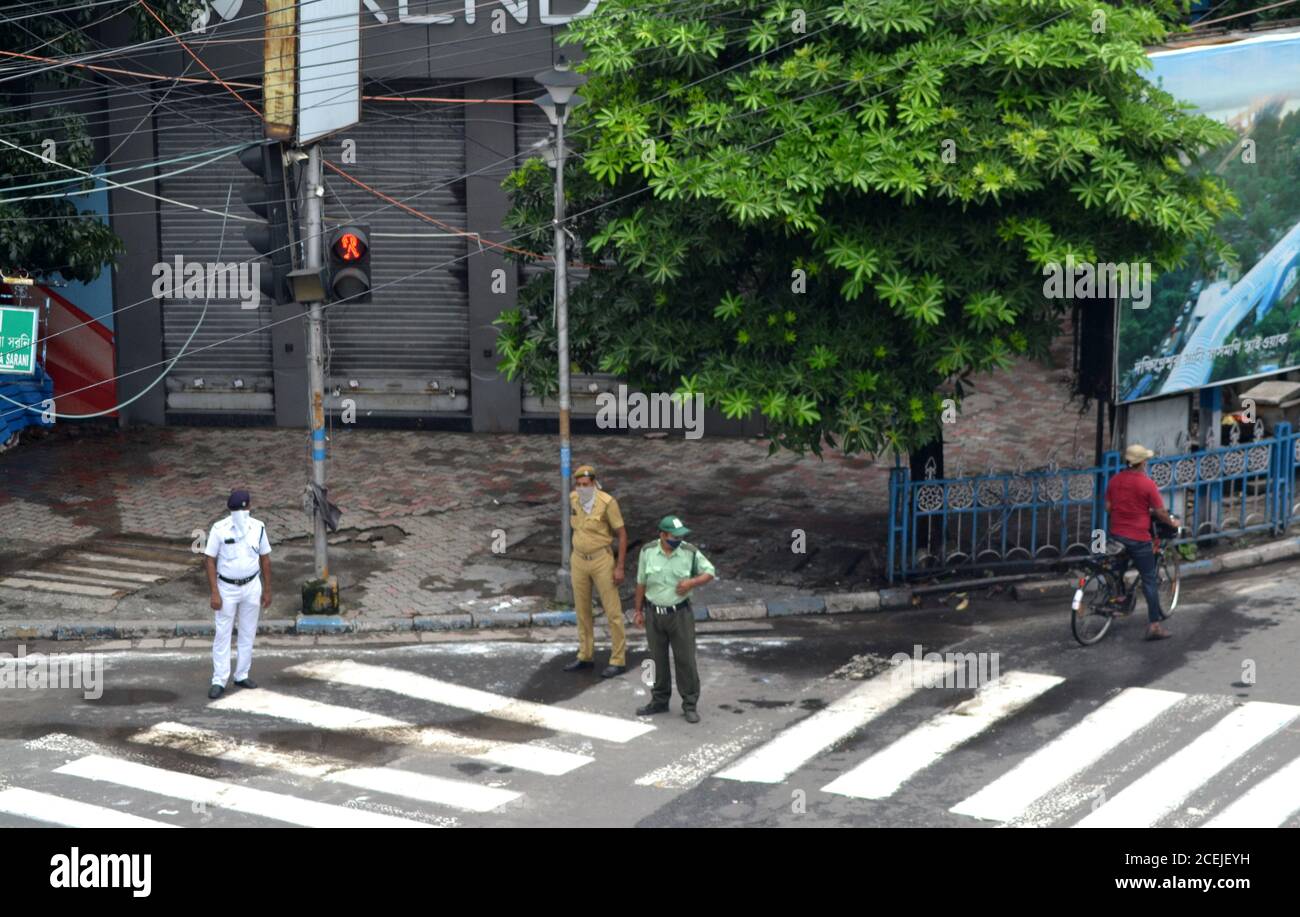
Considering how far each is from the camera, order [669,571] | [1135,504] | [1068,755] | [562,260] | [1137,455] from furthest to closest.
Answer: [562,260] < [1137,455] < [1135,504] < [669,571] < [1068,755]

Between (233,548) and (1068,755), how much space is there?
21.7 feet

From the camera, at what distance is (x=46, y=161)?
18391 millimetres

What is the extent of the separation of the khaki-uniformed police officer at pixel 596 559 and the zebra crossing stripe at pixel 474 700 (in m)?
0.98

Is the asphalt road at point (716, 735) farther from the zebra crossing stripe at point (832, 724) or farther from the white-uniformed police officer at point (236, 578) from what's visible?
the white-uniformed police officer at point (236, 578)

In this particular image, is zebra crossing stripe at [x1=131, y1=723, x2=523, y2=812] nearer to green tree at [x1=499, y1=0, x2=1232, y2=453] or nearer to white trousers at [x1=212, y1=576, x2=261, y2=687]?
white trousers at [x1=212, y1=576, x2=261, y2=687]

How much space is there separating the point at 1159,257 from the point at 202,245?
12.5m

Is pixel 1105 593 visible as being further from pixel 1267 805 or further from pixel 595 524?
pixel 595 524

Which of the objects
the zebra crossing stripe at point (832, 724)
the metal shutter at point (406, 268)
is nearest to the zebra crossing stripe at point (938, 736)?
the zebra crossing stripe at point (832, 724)

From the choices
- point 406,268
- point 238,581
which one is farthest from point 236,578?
point 406,268

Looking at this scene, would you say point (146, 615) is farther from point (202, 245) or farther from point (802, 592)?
point (202, 245)

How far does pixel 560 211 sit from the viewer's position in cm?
1608

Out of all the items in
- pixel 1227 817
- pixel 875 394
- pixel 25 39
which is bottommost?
pixel 1227 817

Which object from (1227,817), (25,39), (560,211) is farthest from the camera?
(25,39)

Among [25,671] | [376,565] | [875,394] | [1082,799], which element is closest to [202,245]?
[376,565]
